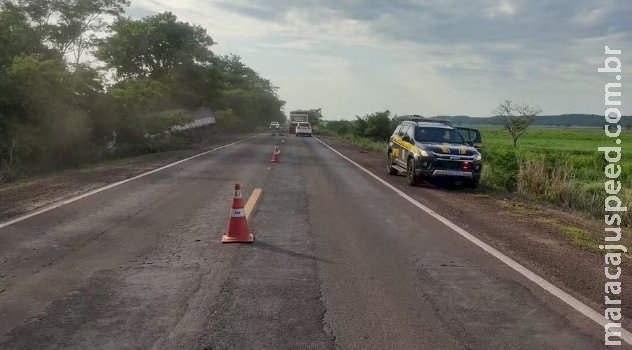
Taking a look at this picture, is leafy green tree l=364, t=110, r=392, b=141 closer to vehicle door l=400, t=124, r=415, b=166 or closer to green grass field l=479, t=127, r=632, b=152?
green grass field l=479, t=127, r=632, b=152

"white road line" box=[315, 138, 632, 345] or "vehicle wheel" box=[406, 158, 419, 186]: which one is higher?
"vehicle wheel" box=[406, 158, 419, 186]

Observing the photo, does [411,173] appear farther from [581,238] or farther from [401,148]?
[581,238]

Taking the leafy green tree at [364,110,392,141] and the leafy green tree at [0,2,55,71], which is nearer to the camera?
the leafy green tree at [0,2,55,71]

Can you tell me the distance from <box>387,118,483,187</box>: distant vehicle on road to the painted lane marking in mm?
4621

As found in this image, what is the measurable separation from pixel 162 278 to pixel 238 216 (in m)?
1.95

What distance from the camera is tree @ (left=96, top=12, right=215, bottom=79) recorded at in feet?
175

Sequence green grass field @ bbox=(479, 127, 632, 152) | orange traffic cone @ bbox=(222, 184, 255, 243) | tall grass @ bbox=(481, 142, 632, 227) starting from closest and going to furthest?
orange traffic cone @ bbox=(222, 184, 255, 243), tall grass @ bbox=(481, 142, 632, 227), green grass field @ bbox=(479, 127, 632, 152)

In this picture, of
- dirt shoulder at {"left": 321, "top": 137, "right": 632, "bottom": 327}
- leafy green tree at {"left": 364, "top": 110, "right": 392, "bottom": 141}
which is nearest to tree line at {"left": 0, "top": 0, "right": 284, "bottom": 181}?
dirt shoulder at {"left": 321, "top": 137, "right": 632, "bottom": 327}

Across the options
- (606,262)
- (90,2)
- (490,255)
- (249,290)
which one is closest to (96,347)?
(249,290)

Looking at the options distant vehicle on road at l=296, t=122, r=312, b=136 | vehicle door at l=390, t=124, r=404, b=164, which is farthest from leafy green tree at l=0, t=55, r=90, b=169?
distant vehicle on road at l=296, t=122, r=312, b=136

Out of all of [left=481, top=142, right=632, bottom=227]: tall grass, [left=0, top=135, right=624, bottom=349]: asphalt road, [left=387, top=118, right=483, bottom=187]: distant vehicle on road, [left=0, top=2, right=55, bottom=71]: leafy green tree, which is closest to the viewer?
[left=0, top=135, right=624, bottom=349]: asphalt road

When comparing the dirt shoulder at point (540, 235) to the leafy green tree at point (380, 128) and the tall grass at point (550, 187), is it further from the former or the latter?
the leafy green tree at point (380, 128)

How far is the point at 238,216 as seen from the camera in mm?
7430

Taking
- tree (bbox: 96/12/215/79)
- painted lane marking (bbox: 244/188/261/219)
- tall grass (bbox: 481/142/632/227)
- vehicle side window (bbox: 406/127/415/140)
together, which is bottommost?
tall grass (bbox: 481/142/632/227)
